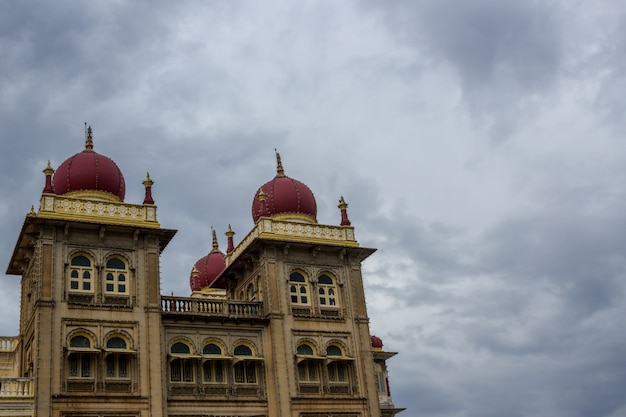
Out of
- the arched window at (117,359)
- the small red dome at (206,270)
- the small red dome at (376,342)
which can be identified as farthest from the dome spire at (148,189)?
the small red dome at (376,342)

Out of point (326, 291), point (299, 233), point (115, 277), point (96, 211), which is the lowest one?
point (326, 291)

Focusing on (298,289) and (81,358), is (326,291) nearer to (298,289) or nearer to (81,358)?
(298,289)

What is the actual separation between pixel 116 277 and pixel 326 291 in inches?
448

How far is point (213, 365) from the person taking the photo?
40.1 metres

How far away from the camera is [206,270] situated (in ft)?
185

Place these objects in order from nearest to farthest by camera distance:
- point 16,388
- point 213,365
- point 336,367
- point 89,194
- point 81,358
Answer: point 16,388 → point 81,358 → point 213,365 → point 89,194 → point 336,367

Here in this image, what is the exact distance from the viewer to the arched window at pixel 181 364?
1535 inches

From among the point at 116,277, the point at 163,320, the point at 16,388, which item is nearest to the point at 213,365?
the point at 163,320

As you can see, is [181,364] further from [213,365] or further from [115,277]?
[115,277]

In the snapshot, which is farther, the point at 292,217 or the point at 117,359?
the point at 292,217

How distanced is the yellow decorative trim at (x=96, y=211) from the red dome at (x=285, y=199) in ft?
23.6

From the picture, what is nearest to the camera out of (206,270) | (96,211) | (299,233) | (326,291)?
(96,211)

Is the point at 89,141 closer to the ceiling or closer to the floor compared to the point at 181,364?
closer to the ceiling

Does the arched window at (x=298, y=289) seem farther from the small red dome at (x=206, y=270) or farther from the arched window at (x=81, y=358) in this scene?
the small red dome at (x=206, y=270)
